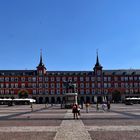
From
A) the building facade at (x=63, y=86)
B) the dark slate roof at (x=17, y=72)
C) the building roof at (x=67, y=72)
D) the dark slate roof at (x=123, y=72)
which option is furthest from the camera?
the dark slate roof at (x=123, y=72)

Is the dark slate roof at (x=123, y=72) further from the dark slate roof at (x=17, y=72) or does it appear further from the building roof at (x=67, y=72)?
the dark slate roof at (x=17, y=72)

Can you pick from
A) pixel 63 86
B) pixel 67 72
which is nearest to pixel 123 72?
pixel 67 72

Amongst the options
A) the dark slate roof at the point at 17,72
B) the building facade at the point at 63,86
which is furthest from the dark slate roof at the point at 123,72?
the dark slate roof at the point at 17,72

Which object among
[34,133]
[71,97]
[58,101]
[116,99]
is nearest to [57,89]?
[58,101]

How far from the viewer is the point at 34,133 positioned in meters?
20.0

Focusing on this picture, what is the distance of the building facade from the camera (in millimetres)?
167500

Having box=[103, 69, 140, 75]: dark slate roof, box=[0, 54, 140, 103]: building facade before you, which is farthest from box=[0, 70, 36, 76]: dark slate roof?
box=[103, 69, 140, 75]: dark slate roof

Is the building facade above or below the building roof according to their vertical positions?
below

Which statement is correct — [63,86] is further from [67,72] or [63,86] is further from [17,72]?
[17,72]

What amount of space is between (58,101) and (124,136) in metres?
149

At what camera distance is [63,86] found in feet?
551

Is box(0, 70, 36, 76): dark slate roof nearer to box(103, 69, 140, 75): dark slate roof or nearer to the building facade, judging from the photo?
the building facade

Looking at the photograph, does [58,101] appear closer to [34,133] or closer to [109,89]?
[109,89]

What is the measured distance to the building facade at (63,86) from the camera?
168m
